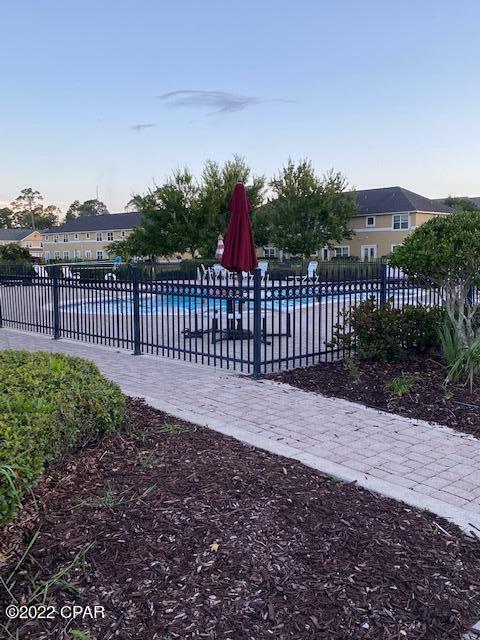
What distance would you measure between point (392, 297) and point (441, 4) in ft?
18.6


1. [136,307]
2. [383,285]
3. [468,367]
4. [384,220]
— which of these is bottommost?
[468,367]

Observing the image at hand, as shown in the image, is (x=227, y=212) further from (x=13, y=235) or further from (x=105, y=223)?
(x=13, y=235)

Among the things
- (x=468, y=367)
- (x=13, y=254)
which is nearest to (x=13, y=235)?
(x=13, y=254)

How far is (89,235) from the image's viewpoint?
267 feet

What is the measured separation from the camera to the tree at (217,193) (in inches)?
1588

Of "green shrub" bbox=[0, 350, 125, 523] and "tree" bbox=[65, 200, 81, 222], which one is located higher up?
"tree" bbox=[65, 200, 81, 222]

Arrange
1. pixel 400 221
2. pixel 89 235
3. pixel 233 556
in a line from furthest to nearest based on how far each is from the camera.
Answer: pixel 89 235 < pixel 400 221 < pixel 233 556

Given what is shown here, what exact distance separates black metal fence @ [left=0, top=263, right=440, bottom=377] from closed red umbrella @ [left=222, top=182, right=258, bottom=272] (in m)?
0.33

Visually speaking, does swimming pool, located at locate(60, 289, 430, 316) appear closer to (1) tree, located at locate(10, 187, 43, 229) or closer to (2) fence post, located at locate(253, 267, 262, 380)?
(2) fence post, located at locate(253, 267, 262, 380)

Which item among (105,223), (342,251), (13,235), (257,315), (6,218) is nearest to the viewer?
(257,315)

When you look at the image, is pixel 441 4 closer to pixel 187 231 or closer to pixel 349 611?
pixel 349 611

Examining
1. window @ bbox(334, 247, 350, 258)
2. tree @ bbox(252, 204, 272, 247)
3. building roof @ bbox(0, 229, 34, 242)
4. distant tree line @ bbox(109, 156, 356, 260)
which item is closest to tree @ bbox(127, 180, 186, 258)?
distant tree line @ bbox(109, 156, 356, 260)

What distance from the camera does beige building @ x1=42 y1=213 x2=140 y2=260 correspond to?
254ft

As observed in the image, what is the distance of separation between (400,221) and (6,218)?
3871 inches
